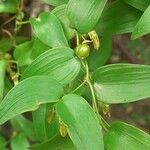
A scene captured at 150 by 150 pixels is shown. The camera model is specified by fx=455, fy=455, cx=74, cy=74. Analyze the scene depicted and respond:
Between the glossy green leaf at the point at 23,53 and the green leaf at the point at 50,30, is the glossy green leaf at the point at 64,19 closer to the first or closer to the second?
the green leaf at the point at 50,30

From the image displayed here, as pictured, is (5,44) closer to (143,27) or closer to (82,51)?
(82,51)

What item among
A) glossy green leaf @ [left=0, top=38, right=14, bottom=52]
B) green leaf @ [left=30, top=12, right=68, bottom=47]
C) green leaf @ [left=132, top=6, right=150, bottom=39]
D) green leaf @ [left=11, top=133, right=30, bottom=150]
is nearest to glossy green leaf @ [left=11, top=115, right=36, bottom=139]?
green leaf @ [left=11, top=133, right=30, bottom=150]

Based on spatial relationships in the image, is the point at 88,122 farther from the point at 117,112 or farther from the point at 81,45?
the point at 117,112

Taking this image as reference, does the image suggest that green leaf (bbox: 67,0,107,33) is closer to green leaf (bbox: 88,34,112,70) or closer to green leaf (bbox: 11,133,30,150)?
green leaf (bbox: 88,34,112,70)

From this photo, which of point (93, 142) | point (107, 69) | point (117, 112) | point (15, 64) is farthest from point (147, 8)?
point (117, 112)

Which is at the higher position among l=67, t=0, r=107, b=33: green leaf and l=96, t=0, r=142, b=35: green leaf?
l=67, t=0, r=107, b=33: green leaf

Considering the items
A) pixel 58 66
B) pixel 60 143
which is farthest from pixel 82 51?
pixel 60 143
